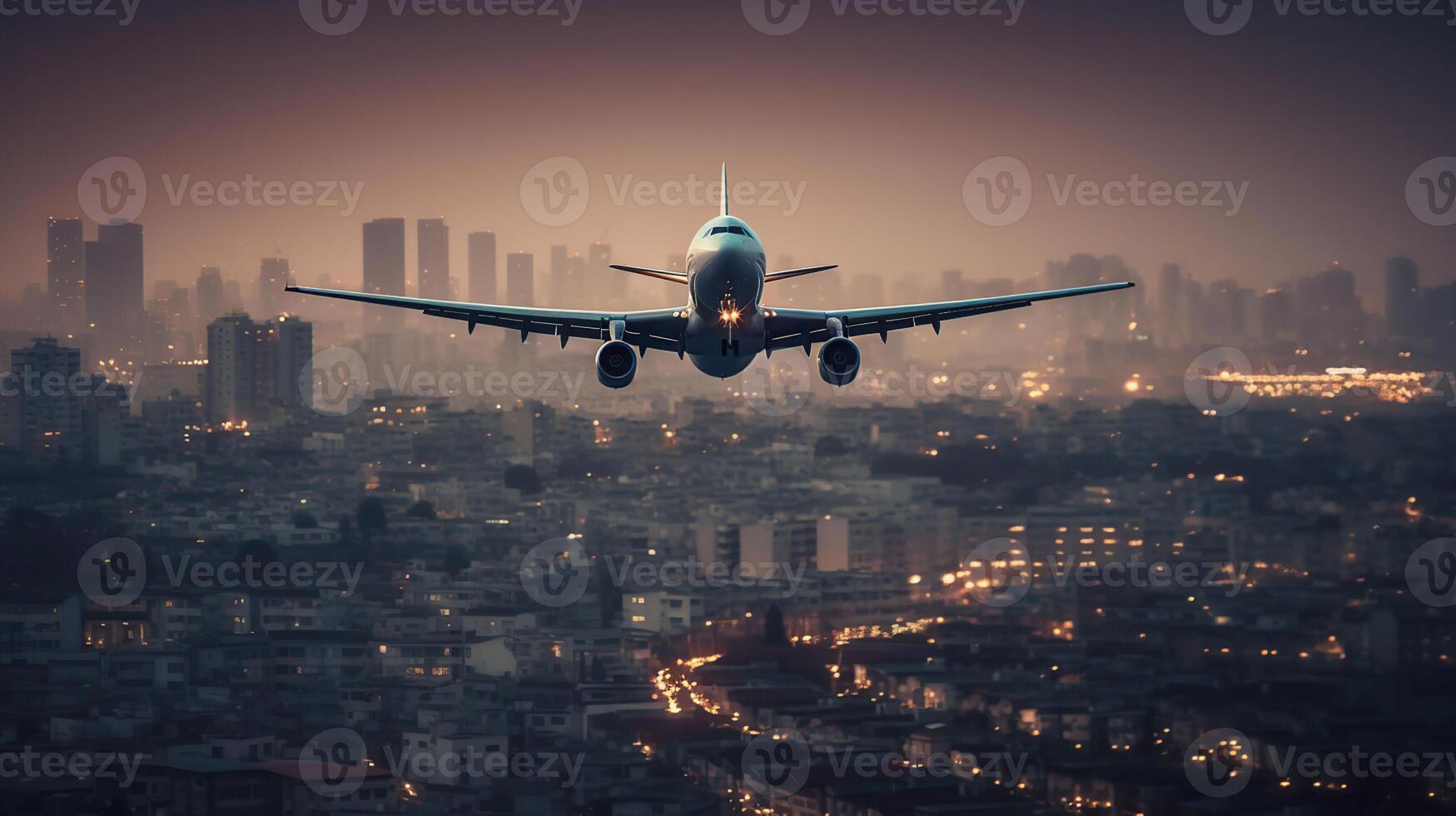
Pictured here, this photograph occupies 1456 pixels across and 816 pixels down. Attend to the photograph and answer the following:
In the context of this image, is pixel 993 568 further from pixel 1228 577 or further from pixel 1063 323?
pixel 1063 323

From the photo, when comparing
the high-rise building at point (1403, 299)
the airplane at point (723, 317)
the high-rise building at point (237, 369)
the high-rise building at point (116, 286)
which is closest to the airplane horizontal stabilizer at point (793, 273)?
the airplane at point (723, 317)

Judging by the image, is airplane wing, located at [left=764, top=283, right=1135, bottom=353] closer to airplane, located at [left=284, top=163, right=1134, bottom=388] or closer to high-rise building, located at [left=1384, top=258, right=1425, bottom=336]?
airplane, located at [left=284, top=163, right=1134, bottom=388]

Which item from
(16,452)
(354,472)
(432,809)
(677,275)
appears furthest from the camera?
(354,472)

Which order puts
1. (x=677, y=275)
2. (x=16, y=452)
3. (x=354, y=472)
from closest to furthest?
(x=677, y=275)
(x=16, y=452)
(x=354, y=472)

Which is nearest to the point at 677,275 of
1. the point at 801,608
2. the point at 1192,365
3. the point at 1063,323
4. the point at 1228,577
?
the point at 801,608

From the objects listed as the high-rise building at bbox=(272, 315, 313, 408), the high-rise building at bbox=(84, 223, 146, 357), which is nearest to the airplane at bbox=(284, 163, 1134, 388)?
the high-rise building at bbox=(272, 315, 313, 408)

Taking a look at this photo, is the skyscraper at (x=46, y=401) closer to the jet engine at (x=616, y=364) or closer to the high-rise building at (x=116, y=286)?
the high-rise building at (x=116, y=286)

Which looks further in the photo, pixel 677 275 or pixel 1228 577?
pixel 1228 577
